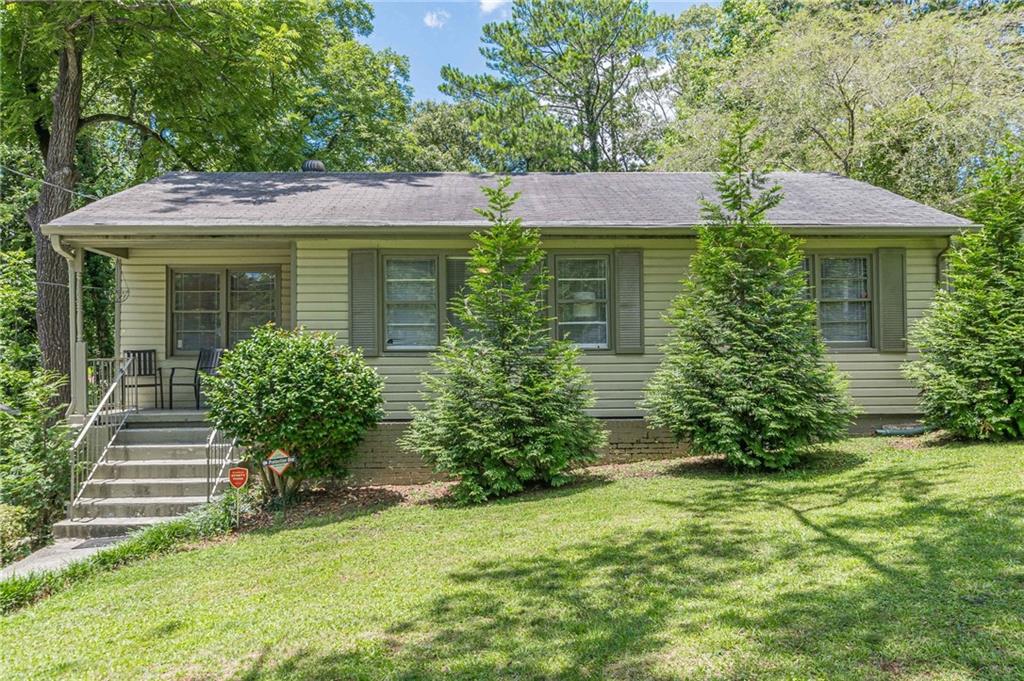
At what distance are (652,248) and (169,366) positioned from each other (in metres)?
7.54

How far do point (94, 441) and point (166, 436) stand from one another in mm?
752

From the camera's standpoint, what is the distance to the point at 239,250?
9.45 meters

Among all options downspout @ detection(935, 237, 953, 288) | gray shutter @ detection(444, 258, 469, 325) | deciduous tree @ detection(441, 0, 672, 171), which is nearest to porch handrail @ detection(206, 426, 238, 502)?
gray shutter @ detection(444, 258, 469, 325)

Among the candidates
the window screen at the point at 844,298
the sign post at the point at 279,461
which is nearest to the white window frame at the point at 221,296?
the sign post at the point at 279,461

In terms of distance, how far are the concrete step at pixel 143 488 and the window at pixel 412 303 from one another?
294cm

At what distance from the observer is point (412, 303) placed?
8.26 meters

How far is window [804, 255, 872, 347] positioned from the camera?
859 cm

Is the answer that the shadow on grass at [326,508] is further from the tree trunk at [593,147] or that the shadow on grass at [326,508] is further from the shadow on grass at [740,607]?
the tree trunk at [593,147]

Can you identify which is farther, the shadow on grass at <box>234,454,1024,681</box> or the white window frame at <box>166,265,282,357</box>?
the white window frame at <box>166,265,282,357</box>

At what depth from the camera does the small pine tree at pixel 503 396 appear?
6664mm

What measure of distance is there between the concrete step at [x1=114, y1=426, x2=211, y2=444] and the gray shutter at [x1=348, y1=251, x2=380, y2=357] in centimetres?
220

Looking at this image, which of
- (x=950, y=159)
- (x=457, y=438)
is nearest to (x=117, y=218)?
(x=457, y=438)

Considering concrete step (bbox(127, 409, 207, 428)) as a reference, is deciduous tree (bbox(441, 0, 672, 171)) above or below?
above

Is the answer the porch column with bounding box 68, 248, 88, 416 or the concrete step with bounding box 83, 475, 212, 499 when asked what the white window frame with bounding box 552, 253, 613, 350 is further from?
the porch column with bounding box 68, 248, 88, 416
